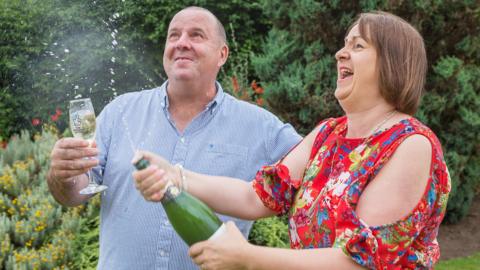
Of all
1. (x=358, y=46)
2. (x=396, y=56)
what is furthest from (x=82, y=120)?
(x=396, y=56)

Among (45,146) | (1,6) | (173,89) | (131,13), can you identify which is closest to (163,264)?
(173,89)

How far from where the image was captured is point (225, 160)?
3.08 metres

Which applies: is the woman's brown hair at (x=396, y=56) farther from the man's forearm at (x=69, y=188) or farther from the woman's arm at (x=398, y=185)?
the man's forearm at (x=69, y=188)

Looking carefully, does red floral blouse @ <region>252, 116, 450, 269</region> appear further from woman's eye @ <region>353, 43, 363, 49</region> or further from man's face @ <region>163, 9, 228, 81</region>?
man's face @ <region>163, 9, 228, 81</region>

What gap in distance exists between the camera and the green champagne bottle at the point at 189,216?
194 cm

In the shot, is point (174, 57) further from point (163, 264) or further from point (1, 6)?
point (1, 6)

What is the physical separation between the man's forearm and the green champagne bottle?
1.08 metres

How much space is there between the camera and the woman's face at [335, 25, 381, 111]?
211cm

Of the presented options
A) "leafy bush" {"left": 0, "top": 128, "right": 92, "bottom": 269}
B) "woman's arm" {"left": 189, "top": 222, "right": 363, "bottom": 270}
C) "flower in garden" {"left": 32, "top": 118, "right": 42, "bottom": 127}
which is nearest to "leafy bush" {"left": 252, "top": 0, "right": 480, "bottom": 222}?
"leafy bush" {"left": 0, "top": 128, "right": 92, "bottom": 269}

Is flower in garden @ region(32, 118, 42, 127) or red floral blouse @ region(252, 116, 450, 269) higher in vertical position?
red floral blouse @ region(252, 116, 450, 269)

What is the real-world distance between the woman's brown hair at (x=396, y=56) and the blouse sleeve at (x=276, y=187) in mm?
524

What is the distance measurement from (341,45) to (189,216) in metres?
5.09

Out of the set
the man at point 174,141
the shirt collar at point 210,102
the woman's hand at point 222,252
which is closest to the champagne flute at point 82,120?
the man at point 174,141

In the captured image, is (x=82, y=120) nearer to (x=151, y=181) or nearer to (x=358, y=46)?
(x=151, y=181)
